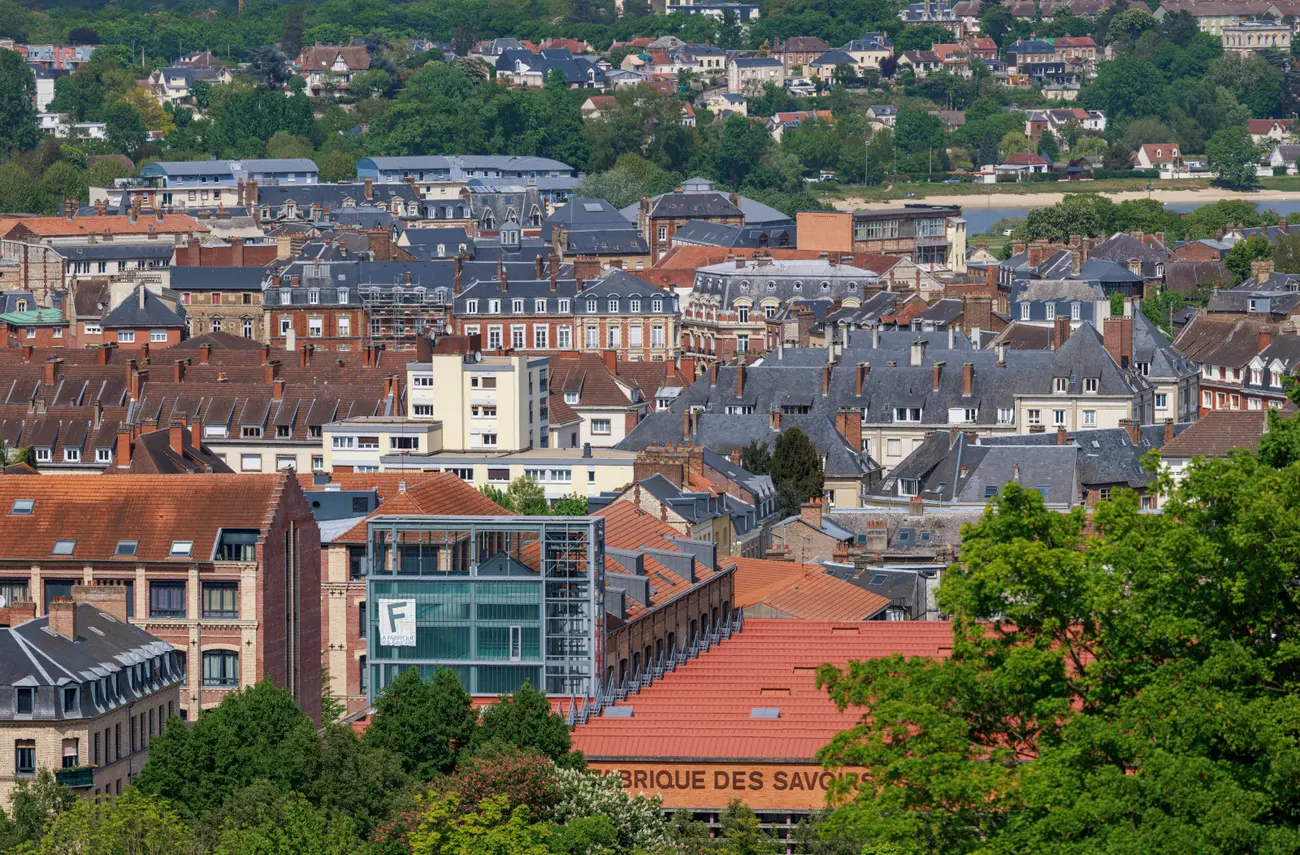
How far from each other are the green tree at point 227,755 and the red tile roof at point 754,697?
15.6 ft

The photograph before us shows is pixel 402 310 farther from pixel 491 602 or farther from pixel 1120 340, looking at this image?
pixel 491 602

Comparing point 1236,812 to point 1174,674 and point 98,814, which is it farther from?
point 98,814

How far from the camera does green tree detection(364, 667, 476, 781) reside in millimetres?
46969

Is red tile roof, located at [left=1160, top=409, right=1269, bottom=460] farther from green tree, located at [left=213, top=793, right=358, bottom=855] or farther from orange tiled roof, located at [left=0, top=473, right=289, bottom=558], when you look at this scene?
green tree, located at [left=213, top=793, right=358, bottom=855]

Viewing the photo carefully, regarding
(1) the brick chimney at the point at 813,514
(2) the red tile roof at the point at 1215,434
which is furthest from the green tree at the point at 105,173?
(1) the brick chimney at the point at 813,514

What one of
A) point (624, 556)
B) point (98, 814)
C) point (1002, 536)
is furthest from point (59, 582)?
point (1002, 536)

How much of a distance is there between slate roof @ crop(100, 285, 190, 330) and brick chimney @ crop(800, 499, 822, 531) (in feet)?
165

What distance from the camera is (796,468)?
84.7 metres

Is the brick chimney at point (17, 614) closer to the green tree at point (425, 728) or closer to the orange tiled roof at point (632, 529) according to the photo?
the green tree at point (425, 728)

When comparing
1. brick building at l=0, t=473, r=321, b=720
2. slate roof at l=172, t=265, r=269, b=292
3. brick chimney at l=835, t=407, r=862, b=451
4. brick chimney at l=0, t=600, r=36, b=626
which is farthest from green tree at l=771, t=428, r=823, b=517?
slate roof at l=172, t=265, r=269, b=292

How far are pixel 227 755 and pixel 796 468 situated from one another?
130 ft

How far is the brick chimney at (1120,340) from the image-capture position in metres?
102

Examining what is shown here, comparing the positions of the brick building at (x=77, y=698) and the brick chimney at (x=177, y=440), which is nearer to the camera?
the brick building at (x=77, y=698)

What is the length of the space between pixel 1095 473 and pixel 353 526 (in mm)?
31676
